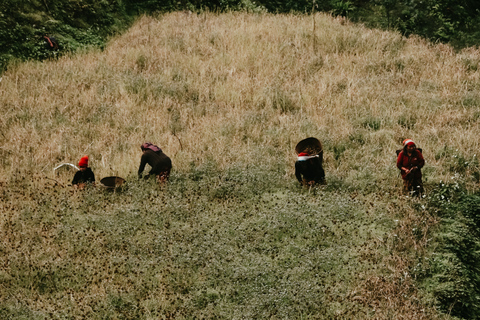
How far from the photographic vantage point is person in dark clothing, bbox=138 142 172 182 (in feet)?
26.7

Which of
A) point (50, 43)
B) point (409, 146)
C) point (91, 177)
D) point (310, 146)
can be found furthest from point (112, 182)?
point (50, 43)

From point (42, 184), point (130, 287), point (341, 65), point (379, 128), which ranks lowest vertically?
point (130, 287)

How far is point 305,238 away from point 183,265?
1866 millimetres

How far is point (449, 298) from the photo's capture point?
19.5ft

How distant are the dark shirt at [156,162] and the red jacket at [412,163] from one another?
12.9 ft

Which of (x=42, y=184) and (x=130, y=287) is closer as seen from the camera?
(x=130, y=287)

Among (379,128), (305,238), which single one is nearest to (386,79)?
(379,128)

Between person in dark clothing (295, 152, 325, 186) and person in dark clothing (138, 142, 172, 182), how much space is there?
228cm

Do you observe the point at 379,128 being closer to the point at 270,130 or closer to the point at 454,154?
the point at 454,154

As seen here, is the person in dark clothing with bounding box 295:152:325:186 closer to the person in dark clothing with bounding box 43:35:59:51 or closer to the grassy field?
the grassy field

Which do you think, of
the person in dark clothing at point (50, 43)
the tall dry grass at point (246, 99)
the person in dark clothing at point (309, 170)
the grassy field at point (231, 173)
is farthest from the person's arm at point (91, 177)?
the person in dark clothing at point (50, 43)

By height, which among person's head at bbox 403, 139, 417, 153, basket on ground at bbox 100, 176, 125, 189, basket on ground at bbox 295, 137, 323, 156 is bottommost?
basket on ground at bbox 100, 176, 125, 189

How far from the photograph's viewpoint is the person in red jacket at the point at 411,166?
24.5 feet

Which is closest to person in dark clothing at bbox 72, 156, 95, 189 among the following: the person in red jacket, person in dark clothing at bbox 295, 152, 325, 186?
person in dark clothing at bbox 295, 152, 325, 186
